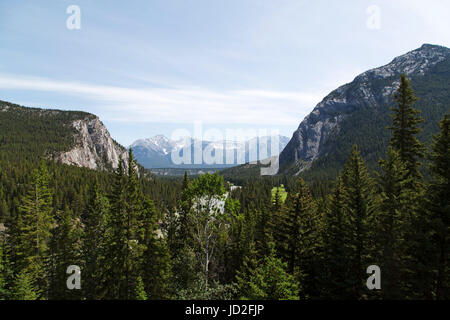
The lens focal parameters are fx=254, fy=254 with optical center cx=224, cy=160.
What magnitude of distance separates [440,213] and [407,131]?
11.3m

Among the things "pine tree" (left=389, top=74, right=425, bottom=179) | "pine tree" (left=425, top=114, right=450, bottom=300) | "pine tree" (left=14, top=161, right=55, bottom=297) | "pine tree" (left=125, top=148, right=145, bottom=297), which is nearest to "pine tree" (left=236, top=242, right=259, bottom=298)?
"pine tree" (left=425, top=114, right=450, bottom=300)

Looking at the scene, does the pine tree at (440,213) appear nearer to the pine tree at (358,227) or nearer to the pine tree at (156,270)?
the pine tree at (358,227)

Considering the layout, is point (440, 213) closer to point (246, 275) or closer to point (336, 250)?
point (336, 250)

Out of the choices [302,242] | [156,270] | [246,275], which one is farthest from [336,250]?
[156,270]

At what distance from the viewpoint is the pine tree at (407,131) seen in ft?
73.5

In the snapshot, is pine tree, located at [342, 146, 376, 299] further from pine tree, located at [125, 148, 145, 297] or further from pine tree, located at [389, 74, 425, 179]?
pine tree, located at [125, 148, 145, 297]

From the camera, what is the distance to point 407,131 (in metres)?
23.0

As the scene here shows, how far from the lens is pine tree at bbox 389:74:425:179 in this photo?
2239 centimetres

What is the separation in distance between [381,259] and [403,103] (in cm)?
1473

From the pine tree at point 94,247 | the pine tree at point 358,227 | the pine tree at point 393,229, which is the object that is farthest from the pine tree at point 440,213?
the pine tree at point 94,247

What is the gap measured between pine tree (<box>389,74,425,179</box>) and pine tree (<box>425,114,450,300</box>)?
26.5ft

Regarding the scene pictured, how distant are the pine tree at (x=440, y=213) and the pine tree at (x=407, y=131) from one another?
8.08 metres
